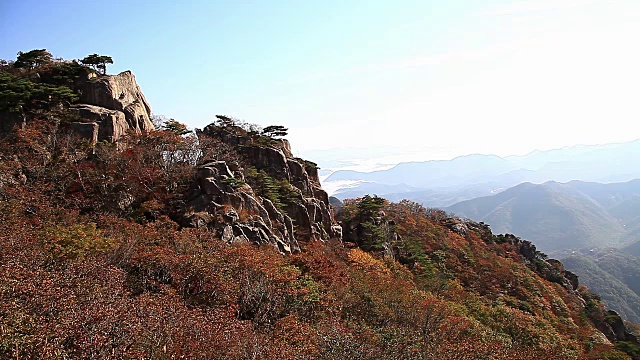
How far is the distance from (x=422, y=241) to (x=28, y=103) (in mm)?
43099

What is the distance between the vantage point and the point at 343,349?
13859 mm

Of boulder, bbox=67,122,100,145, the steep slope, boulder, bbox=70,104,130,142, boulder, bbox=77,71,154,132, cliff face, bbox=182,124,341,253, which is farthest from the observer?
the steep slope

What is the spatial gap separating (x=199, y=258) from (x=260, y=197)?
48.6 ft

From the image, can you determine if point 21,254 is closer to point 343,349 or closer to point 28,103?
point 343,349

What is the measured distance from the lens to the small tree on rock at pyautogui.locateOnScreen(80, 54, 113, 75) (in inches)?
1420

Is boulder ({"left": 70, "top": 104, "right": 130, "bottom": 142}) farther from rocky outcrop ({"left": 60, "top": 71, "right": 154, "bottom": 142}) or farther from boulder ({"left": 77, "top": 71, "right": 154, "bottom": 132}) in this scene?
boulder ({"left": 77, "top": 71, "right": 154, "bottom": 132})

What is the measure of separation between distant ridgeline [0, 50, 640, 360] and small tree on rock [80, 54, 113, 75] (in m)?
0.16

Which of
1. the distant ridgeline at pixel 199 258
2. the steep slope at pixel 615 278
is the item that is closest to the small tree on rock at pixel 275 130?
the distant ridgeline at pixel 199 258

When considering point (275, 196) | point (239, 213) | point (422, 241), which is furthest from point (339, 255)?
point (422, 241)

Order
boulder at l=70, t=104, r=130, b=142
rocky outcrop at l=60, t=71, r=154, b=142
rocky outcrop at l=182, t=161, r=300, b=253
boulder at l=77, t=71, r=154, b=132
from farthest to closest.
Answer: boulder at l=77, t=71, r=154, b=132 → rocky outcrop at l=60, t=71, r=154, b=142 → boulder at l=70, t=104, r=130, b=142 → rocky outcrop at l=182, t=161, r=300, b=253

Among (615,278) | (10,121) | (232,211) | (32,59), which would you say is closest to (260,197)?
(232,211)

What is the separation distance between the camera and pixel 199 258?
18844mm

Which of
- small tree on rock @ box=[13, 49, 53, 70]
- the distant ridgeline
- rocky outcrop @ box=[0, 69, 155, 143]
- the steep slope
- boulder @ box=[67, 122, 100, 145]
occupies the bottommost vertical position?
the steep slope

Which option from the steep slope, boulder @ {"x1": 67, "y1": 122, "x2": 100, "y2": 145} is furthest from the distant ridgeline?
the steep slope
